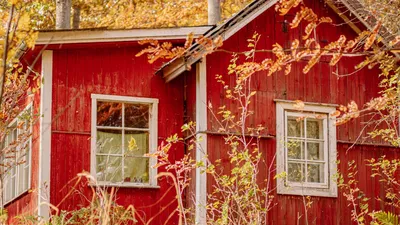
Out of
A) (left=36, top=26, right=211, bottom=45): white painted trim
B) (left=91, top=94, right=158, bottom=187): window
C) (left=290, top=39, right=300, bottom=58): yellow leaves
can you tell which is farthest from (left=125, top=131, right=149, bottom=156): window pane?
(left=290, top=39, right=300, bottom=58): yellow leaves

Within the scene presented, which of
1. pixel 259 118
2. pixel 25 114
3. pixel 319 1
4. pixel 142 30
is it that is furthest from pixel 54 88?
pixel 319 1

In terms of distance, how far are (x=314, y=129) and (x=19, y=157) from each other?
506 cm

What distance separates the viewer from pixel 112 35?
1380 centimetres

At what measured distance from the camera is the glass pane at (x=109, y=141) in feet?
46.0

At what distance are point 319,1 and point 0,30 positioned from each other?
11.6 meters

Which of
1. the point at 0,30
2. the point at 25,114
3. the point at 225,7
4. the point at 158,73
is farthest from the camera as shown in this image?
the point at 225,7

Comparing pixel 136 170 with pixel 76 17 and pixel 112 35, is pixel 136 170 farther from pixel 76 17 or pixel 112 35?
pixel 76 17

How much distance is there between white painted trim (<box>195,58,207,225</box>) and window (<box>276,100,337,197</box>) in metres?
1.35

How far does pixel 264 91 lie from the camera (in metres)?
14.5

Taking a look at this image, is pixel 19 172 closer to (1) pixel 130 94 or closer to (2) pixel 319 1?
(1) pixel 130 94

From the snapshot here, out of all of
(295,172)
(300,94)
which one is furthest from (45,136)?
(300,94)

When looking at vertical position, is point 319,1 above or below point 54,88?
above

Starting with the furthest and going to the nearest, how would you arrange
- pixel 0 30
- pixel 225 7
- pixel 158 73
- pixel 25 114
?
1. pixel 225 7
2. pixel 158 73
3. pixel 25 114
4. pixel 0 30

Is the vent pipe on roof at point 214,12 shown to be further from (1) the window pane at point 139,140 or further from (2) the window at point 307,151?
(1) the window pane at point 139,140
